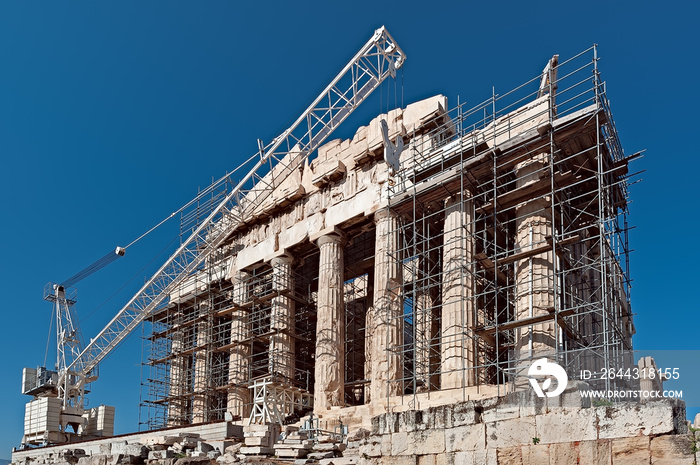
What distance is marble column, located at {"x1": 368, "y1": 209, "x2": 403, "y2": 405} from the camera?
30359 millimetres

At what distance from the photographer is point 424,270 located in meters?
35.5

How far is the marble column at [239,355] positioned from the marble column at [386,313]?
10.00 meters

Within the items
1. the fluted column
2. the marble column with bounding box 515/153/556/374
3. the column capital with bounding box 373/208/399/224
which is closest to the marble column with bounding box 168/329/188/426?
the fluted column

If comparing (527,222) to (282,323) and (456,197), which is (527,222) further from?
(282,323)

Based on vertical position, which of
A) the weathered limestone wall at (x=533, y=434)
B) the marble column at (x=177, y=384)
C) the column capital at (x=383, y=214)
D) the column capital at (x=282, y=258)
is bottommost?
the weathered limestone wall at (x=533, y=434)

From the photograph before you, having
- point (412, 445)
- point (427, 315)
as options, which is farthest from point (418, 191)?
point (412, 445)

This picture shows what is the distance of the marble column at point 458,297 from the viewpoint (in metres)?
27.7

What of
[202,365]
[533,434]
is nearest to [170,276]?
[202,365]

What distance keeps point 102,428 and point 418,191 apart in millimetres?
30361

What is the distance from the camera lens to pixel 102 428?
162 feet

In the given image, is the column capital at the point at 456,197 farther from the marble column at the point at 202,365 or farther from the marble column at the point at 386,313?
the marble column at the point at 202,365

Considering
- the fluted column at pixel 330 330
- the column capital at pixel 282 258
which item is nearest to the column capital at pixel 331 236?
the fluted column at pixel 330 330

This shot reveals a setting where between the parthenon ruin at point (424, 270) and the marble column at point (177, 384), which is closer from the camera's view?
the parthenon ruin at point (424, 270)

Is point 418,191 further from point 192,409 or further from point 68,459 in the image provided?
point 192,409
